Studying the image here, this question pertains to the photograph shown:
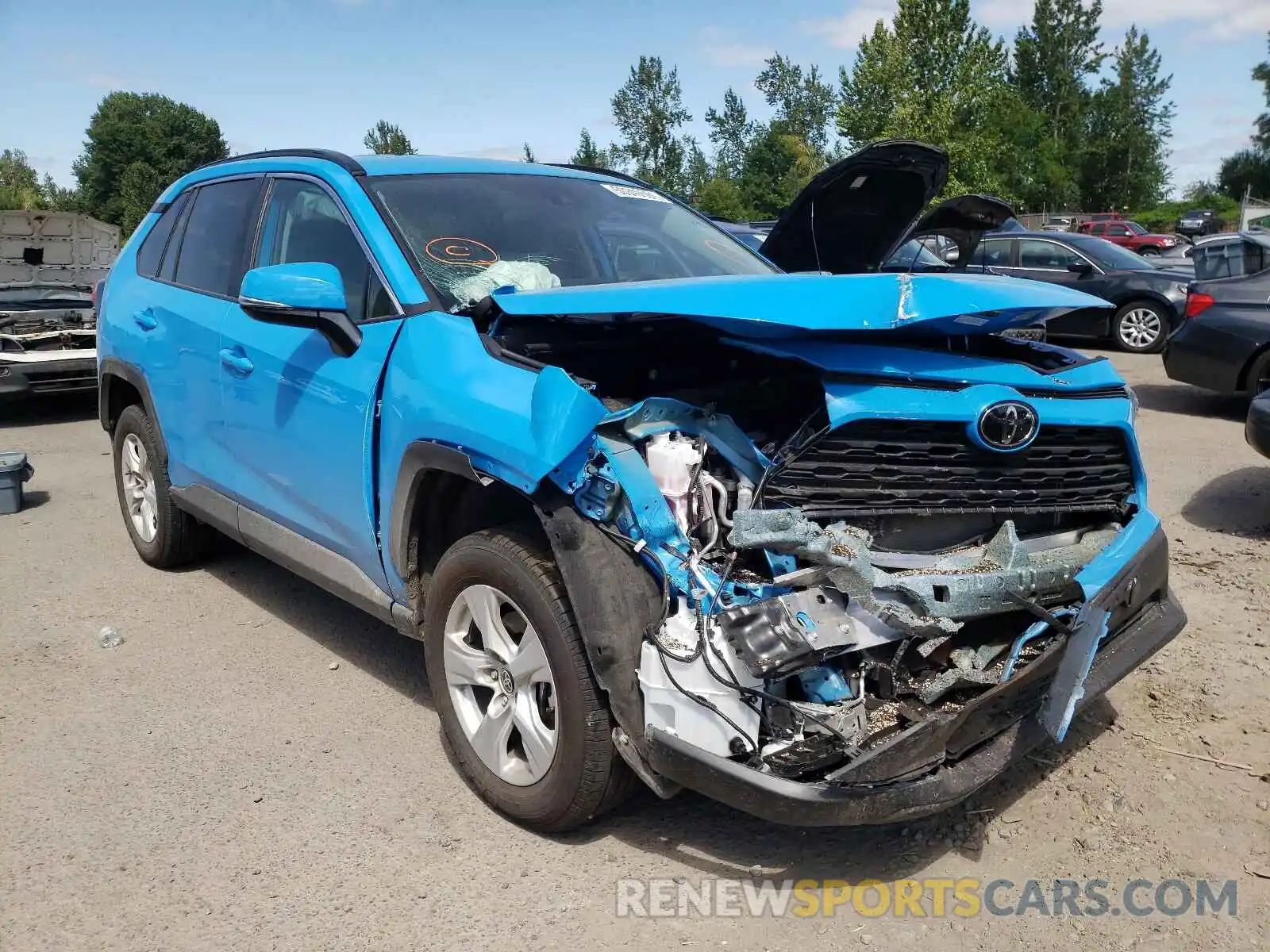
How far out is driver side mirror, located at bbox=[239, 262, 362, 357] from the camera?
3.25 metres

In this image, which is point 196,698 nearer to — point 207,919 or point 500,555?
point 207,919

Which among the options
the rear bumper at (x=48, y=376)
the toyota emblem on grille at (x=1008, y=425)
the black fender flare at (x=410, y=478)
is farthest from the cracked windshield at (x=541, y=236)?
the rear bumper at (x=48, y=376)

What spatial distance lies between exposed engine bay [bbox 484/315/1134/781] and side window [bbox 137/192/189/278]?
2803 millimetres

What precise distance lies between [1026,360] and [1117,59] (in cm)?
8801

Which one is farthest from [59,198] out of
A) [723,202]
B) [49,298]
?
[49,298]

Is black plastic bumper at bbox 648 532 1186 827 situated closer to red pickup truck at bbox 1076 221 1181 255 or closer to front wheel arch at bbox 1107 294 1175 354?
front wheel arch at bbox 1107 294 1175 354

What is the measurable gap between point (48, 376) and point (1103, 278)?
12.0 meters

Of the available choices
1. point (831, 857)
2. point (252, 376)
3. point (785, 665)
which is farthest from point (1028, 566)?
point (252, 376)

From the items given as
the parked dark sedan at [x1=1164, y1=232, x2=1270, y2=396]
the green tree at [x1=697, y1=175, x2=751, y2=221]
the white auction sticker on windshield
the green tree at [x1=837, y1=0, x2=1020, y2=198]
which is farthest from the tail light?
the green tree at [x1=697, y1=175, x2=751, y2=221]

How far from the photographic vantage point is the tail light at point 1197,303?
8.52 metres

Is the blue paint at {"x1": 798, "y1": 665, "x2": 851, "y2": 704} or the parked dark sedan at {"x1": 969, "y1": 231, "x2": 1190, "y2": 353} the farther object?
the parked dark sedan at {"x1": 969, "y1": 231, "x2": 1190, "y2": 353}

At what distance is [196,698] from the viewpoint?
3908 millimetres

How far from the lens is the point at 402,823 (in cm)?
308

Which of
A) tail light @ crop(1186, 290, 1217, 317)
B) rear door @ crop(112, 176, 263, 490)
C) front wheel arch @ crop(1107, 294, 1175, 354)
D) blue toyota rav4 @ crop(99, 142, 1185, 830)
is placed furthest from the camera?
front wheel arch @ crop(1107, 294, 1175, 354)
